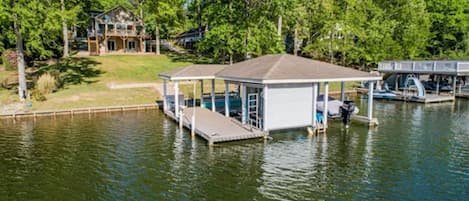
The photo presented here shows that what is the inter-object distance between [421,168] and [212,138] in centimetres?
864

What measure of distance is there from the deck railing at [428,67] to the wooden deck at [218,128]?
22.1 meters

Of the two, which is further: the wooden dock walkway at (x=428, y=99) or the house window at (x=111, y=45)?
the house window at (x=111, y=45)

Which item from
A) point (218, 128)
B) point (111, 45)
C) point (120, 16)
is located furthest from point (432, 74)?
point (111, 45)

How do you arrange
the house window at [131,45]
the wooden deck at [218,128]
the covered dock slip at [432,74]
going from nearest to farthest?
the wooden deck at [218,128] → the covered dock slip at [432,74] → the house window at [131,45]

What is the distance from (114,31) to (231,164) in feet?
148

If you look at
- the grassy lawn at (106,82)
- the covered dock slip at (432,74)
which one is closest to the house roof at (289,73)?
the grassy lawn at (106,82)

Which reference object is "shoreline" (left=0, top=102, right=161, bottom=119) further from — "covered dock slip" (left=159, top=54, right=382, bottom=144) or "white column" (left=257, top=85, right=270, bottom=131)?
"white column" (left=257, top=85, right=270, bottom=131)

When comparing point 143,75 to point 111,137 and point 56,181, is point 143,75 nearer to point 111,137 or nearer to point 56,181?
point 111,137

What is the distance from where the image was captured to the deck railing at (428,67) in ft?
99.2

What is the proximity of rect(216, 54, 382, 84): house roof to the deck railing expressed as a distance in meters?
16.1

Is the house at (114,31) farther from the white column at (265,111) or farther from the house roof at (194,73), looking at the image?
the white column at (265,111)

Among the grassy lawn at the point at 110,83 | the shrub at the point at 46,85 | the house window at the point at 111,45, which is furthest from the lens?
the house window at the point at 111,45

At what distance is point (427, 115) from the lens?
24.1 meters

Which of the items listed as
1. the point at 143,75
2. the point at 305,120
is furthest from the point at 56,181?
the point at 143,75
